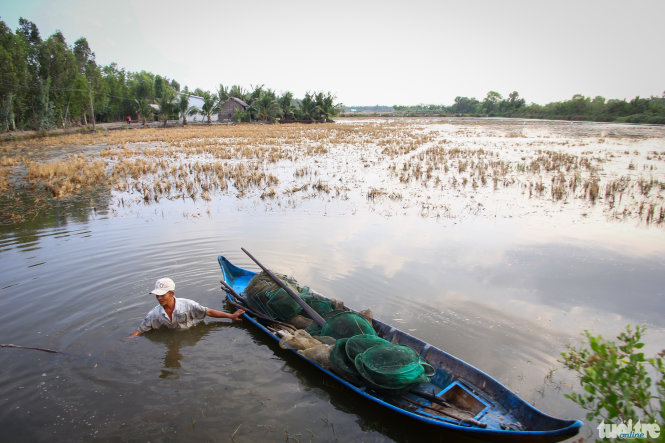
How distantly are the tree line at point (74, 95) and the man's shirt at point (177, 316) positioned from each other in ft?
126

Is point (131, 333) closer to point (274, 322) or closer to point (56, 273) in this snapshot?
point (274, 322)

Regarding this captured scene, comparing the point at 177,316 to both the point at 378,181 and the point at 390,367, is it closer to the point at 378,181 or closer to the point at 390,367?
the point at 390,367

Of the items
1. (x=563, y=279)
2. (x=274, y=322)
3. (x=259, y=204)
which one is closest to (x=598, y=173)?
(x=563, y=279)

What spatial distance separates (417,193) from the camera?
41.1 ft

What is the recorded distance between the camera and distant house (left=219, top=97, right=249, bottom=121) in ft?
182

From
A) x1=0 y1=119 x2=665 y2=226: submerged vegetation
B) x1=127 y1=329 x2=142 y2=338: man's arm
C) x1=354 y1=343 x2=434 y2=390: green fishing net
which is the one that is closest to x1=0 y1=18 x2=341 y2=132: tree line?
x1=0 y1=119 x2=665 y2=226: submerged vegetation

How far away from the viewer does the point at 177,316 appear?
17.5ft

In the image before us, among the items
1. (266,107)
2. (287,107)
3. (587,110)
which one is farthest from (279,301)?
(587,110)

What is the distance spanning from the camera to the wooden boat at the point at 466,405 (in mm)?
3092

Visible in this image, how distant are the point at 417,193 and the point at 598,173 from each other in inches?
312

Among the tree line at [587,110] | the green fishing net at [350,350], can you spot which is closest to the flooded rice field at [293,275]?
the green fishing net at [350,350]

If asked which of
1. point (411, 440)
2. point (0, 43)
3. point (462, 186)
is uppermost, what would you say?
point (0, 43)

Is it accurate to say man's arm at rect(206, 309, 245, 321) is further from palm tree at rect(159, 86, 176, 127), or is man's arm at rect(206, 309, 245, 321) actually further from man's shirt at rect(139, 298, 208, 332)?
palm tree at rect(159, 86, 176, 127)

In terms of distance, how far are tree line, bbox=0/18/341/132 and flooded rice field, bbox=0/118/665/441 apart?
28270 mm
